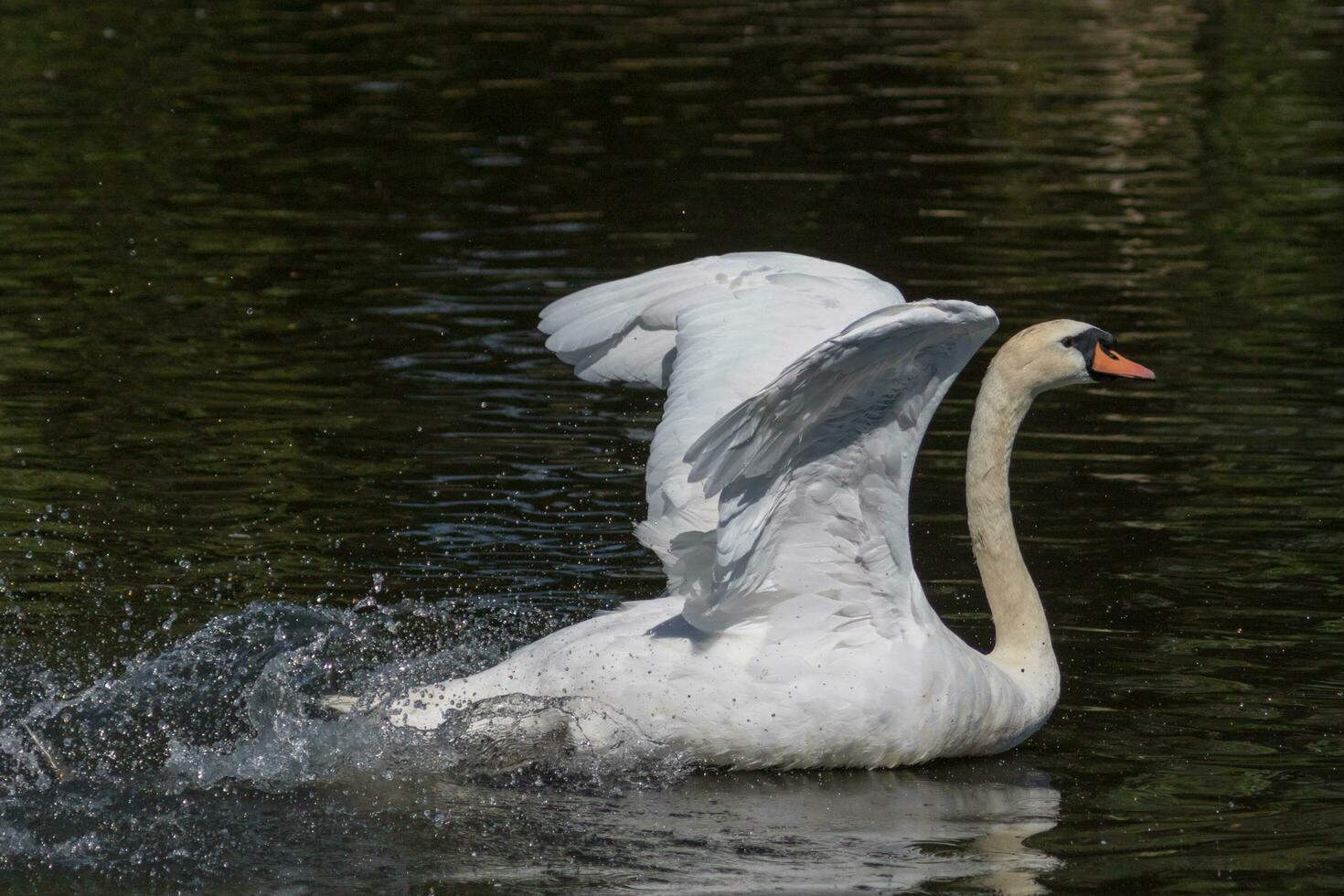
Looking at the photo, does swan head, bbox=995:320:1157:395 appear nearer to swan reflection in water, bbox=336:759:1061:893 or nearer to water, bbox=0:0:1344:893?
water, bbox=0:0:1344:893

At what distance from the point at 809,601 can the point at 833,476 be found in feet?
1.59

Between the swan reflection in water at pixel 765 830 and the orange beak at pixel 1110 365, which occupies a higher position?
the orange beak at pixel 1110 365

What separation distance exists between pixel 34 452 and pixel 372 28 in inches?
745

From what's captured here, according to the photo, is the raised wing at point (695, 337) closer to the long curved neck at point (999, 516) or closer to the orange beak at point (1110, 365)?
the long curved neck at point (999, 516)

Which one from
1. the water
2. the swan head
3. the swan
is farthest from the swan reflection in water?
the swan head

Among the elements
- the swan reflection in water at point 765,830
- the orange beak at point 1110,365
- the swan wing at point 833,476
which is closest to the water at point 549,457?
the swan reflection in water at point 765,830

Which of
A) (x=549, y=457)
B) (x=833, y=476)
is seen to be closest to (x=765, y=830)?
(x=833, y=476)

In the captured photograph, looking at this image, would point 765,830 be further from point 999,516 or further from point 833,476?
point 999,516

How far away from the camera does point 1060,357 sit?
7.41 m

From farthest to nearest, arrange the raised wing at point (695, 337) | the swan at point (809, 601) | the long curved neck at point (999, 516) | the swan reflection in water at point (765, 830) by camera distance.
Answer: the raised wing at point (695, 337) → the long curved neck at point (999, 516) → the swan at point (809, 601) → the swan reflection in water at point (765, 830)

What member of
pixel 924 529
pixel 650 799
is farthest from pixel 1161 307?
pixel 650 799

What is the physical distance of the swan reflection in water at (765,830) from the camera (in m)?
6.02

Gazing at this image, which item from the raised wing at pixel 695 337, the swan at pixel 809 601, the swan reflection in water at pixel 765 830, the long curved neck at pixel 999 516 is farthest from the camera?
the raised wing at pixel 695 337

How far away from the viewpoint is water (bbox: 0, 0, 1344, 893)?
6434 millimetres
